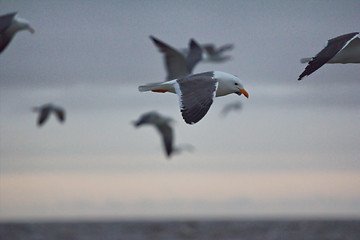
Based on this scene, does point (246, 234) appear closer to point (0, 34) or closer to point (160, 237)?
point (160, 237)

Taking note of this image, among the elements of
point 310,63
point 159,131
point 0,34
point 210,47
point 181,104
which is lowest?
point 181,104

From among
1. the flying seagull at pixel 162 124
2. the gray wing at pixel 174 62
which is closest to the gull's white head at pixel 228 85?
the gray wing at pixel 174 62

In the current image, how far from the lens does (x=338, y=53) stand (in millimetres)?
11359

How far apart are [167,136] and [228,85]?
47.2ft

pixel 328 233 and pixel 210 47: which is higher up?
pixel 210 47

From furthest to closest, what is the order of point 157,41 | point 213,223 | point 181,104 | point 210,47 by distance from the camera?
1. point 213,223
2. point 210,47
3. point 157,41
4. point 181,104

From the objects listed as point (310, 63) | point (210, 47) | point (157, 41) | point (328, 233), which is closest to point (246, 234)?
point (328, 233)

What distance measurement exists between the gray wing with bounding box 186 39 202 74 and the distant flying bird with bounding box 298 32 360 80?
4.96m

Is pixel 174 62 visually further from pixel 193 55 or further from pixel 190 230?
pixel 190 230

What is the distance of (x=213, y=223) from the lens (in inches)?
1346

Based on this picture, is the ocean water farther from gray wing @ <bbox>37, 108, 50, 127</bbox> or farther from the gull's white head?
the gull's white head

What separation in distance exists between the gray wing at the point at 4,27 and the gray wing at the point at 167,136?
1000cm

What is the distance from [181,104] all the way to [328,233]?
22.6 meters

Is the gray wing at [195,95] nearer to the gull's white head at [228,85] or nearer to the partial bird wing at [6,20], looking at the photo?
the gull's white head at [228,85]
